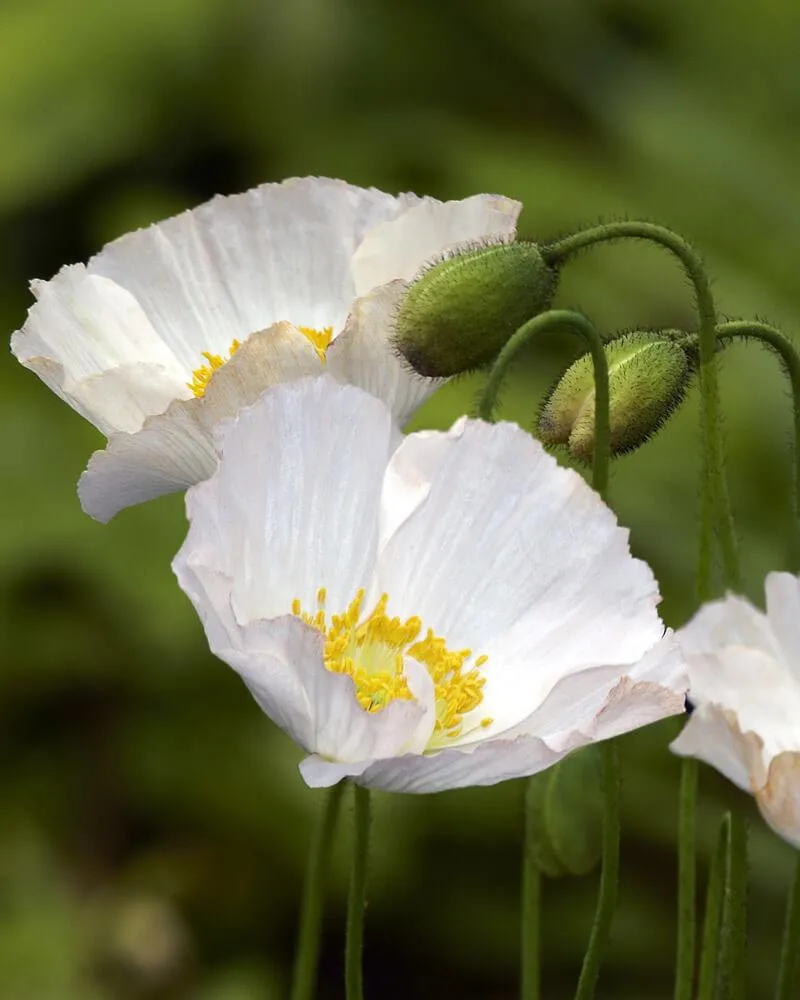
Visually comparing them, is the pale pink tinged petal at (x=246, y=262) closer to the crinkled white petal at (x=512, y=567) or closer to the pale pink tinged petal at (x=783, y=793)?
the crinkled white petal at (x=512, y=567)

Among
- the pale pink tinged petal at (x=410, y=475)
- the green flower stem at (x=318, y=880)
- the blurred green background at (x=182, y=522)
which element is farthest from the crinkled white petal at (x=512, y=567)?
the blurred green background at (x=182, y=522)

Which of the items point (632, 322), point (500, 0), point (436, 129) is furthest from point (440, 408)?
point (500, 0)

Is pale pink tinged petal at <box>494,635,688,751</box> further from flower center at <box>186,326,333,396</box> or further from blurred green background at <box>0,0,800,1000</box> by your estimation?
blurred green background at <box>0,0,800,1000</box>

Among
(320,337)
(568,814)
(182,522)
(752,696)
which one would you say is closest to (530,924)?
(568,814)

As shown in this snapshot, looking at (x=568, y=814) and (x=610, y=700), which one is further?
(x=568, y=814)

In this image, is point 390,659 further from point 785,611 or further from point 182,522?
point 182,522
